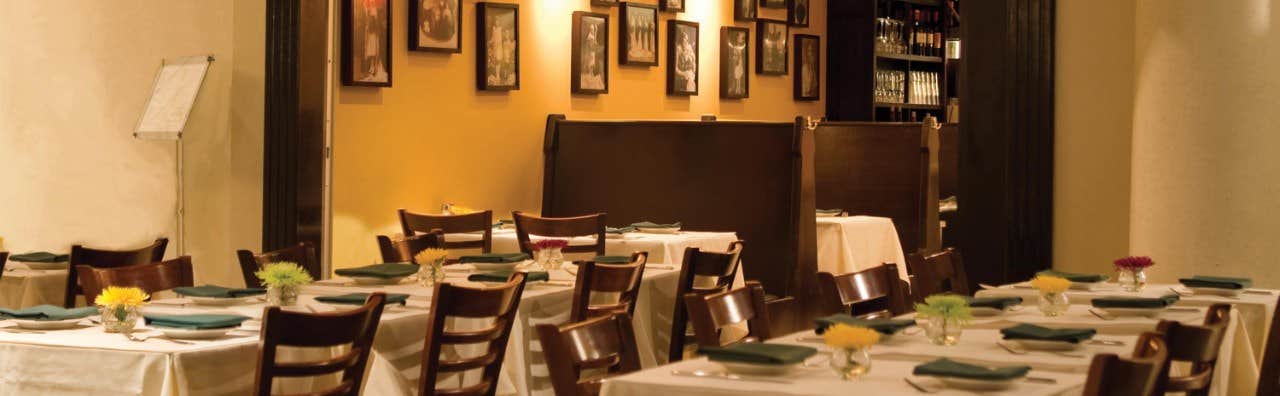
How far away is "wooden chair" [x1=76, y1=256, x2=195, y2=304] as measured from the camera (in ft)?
16.4

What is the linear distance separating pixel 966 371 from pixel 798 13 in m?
9.59

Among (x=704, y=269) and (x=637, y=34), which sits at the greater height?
(x=637, y=34)

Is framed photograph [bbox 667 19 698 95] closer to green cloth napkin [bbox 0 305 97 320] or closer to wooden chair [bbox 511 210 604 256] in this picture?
wooden chair [bbox 511 210 604 256]

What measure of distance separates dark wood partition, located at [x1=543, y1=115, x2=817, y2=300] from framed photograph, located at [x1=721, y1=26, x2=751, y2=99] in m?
2.09

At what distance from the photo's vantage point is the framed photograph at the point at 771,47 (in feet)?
39.6

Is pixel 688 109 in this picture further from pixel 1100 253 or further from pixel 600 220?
pixel 1100 253

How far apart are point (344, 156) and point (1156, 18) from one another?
4303 millimetres

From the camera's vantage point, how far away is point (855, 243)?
9609mm

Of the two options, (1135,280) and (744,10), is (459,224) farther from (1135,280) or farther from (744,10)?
(744,10)

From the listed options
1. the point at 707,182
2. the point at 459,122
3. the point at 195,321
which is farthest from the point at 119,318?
the point at 707,182

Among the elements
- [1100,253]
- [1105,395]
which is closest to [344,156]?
[1100,253]

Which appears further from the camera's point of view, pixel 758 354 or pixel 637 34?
pixel 637 34

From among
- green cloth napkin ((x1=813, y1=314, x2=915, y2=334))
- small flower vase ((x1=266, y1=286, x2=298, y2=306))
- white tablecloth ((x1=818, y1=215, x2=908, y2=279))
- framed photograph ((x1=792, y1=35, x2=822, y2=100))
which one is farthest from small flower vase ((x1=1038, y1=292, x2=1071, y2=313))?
framed photograph ((x1=792, y1=35, x2=822, y2=100))

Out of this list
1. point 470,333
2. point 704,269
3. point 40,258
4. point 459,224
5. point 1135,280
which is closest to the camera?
point 470,333
